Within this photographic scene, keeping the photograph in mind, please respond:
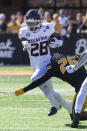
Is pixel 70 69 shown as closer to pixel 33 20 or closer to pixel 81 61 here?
pixel 81 61

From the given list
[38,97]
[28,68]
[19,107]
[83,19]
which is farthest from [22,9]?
[19,107]

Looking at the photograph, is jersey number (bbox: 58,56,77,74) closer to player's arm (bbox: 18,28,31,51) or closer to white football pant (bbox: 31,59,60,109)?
white football pant (bbox: 31,59,60,109)

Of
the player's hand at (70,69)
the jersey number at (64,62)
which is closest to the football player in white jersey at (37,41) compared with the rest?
the jersey number at (64,62)

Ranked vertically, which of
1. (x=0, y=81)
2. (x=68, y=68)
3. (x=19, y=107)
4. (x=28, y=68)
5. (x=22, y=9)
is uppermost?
(x=68, y=68)

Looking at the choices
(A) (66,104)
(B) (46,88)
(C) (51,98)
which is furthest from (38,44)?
(A) (66,104)

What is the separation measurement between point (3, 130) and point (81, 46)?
11.1 meters

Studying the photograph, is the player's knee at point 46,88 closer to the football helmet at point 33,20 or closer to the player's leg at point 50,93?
the player's leg at point 50,93

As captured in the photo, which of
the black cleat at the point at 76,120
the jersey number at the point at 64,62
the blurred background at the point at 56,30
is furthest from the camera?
the blurred background at the point at 56,30

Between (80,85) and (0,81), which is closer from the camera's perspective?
(80,85)

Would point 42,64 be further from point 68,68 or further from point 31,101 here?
point 31,101

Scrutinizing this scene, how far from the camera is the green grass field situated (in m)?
6.93

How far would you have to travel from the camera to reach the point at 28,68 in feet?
54.1

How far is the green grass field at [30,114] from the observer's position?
693cm

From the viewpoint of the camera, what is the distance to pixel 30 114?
8109 mm
